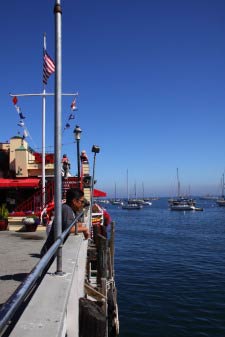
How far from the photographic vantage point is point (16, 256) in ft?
31.7

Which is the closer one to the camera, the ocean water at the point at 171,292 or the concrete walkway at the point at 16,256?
the concrete walkway at the point at 16,256

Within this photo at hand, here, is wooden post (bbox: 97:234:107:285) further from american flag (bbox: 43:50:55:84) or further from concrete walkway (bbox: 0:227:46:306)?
Answer: american flag (bbox: 43:50:55:84)

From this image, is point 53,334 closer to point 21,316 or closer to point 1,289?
point 21,316

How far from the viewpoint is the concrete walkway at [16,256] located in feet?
22.1

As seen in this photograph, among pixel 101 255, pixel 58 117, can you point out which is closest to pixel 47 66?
pixel 101 255

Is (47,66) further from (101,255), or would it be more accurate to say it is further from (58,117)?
(58,117)

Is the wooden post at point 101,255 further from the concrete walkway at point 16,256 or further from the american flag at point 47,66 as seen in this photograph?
the american flag at point 47,66

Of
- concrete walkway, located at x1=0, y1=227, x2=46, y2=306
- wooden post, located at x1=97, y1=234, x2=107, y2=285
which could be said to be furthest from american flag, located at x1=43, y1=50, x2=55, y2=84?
wooden post, located at x1=97, y1=234, x2=107, y2=285

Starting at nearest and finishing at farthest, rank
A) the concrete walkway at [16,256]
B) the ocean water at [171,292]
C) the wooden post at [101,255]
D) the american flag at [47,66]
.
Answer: the concrete walkway at [16,256], the wooden post at [101,255], the ocean water at [171,292], the american flag at [47,66]

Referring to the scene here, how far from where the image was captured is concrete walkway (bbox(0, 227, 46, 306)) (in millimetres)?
6742

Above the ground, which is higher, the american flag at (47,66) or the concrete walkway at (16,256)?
the american flag at (47,66)

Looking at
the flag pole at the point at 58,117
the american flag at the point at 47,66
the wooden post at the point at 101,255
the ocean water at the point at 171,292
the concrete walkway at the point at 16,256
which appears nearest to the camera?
the flag pole at the point at 58,117

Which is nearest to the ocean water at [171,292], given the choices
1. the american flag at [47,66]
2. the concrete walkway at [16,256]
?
the concrete walkway at [16,256]

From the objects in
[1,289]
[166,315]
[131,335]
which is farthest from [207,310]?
[1,289]
